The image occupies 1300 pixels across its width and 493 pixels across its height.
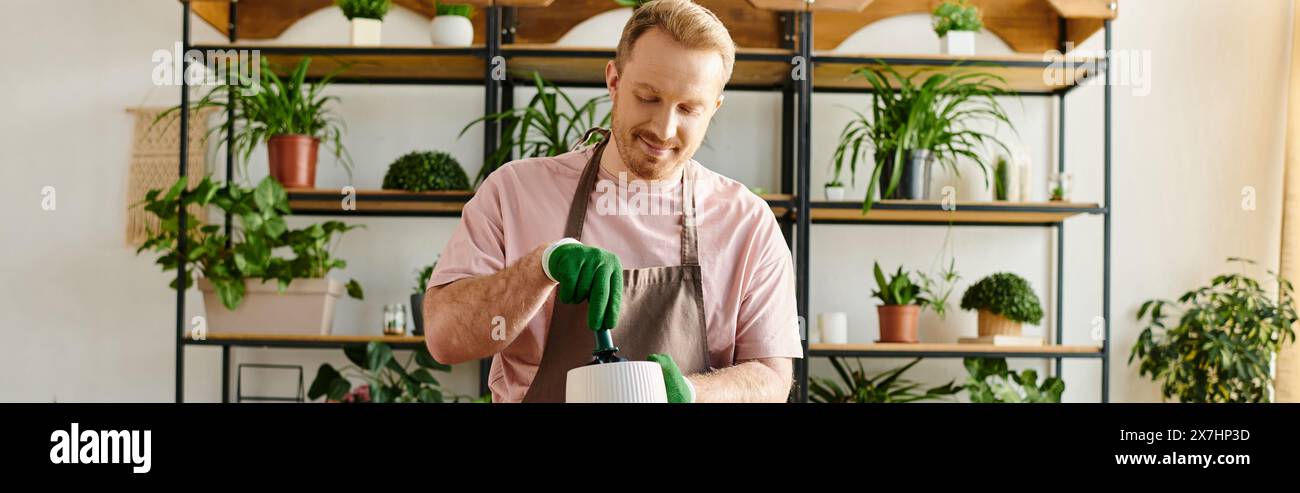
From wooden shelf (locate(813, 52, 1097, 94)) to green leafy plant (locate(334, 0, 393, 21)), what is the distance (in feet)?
4.25

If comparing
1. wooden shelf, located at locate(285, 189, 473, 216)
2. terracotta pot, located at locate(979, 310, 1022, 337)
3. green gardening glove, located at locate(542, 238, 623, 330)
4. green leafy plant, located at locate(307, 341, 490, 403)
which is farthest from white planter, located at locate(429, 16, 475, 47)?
green gardening glove, located at locate(542, 238, 623, 330)

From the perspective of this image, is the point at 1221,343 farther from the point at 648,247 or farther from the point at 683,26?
the point at 683,26

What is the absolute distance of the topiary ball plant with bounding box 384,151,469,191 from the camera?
316 cm

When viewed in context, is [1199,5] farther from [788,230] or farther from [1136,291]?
[788,230]

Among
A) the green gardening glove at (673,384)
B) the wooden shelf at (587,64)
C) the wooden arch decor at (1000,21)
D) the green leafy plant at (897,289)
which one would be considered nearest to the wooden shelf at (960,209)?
the green leafy plant at (897,289)

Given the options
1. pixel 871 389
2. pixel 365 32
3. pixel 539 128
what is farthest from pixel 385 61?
pixel 871 389

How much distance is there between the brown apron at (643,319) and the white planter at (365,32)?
1804mm

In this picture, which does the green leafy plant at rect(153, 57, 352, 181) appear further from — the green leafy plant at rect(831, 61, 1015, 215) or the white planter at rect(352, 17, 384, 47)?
the green leafy plant at rect(831, 61, 1015, 215)

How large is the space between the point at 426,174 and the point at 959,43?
1.62 metres

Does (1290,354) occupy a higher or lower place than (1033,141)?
lower

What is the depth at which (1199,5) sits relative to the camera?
370cm

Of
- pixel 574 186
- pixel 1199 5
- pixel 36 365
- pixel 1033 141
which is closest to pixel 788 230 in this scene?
pixel 1033 141
